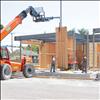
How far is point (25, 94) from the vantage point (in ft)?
52.0

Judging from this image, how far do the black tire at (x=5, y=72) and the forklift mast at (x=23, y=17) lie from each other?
2.17m

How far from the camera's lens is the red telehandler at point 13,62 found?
24.2 meters

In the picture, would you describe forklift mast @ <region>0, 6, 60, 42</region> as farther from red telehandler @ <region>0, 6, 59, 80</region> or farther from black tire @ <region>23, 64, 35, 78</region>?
black tire @ <region>23, 64, 35, 78</region>

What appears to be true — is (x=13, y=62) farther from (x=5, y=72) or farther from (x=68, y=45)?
(x=68, y=45)

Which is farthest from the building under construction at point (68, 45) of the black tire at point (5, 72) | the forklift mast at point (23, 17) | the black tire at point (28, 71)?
the black tire at point (5, 72)

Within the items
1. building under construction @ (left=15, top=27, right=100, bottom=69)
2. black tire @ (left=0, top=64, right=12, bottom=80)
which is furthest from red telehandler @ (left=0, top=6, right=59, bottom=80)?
building under construction @ (left=15, top=27, right=100, bottom=69)

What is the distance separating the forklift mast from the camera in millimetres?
25809

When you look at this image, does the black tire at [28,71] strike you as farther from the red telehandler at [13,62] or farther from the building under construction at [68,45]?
the building under construction at [68,45]

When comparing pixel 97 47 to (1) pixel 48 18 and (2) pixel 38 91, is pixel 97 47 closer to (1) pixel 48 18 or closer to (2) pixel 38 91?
(1) pixel 48 18

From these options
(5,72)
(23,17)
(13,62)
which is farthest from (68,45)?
(5,72)

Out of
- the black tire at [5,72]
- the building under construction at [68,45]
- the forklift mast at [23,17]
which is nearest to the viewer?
the black tire at [5,72]

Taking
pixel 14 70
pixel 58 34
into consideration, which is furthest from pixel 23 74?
pixel 58 34

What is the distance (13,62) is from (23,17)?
3738 millimetres

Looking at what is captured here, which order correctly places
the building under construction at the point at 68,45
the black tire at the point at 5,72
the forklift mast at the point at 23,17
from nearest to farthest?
the black tire at the point at 5,72 < the forklift mast at the point at 23,17 < the building under construction at the point at 68,45
